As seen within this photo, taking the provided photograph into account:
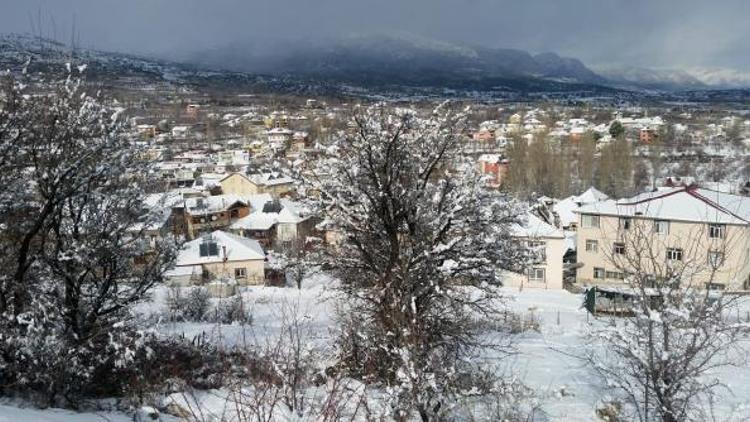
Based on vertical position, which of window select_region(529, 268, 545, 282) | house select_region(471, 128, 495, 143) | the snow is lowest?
window select_region(529, 268, 545, 282)

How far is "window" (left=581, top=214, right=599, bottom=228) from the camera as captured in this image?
30984mm

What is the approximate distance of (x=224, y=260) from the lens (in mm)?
28484

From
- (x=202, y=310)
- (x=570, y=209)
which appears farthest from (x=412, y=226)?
(x=570, y=209)

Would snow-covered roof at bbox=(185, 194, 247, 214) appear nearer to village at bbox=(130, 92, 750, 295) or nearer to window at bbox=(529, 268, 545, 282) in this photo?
village at bbox=(130, 92, 750, 295)

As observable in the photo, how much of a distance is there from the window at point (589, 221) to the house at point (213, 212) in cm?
2309

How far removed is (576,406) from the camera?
920cm

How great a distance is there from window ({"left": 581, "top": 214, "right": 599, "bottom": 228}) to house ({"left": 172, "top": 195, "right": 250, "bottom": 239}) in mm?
23094

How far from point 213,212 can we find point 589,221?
80.8ft

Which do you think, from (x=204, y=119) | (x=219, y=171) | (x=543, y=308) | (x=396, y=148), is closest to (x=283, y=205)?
(x=543, y=308)

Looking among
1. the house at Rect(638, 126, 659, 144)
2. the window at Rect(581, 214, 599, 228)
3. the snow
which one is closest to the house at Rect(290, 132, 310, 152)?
the snow

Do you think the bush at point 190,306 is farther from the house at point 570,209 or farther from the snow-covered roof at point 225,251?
the house at point 570,209

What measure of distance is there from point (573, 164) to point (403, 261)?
170 ft

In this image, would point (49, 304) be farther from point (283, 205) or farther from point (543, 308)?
point (283, 205)

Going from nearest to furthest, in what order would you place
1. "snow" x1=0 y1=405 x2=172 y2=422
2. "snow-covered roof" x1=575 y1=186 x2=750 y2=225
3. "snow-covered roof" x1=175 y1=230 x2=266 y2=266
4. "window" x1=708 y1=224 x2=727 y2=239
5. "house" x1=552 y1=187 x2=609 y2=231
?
"snow" x1=0 y1=405 x2=172 y2=422
"window" x1=708 y1=224 x2=727 y2=239
"snow-covered roof" x1=575 y1=186 x2=750 y2=225
"snow-covered roof" x1=175 y1=230 x2=266 y2=266
"house" x1=552 y1=187 x2=609 y2=231
